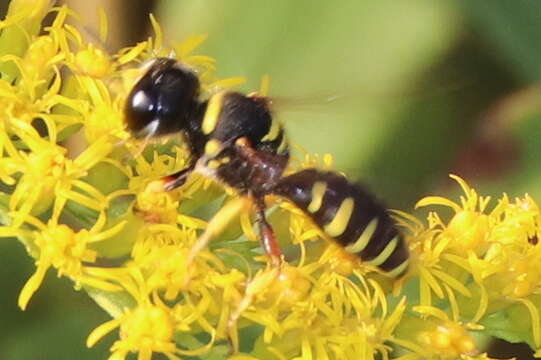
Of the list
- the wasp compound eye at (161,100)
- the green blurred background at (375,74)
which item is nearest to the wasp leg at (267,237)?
the wasp compound eye at (161,100)

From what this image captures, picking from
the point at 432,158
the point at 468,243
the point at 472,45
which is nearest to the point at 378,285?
the point at 468,243

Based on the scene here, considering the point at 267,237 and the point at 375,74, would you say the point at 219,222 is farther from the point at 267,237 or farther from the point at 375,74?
the point at 375,74

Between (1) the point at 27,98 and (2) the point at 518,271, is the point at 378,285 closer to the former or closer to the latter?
(2) the point at 518,271

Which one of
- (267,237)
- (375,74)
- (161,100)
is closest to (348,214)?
(267,237)

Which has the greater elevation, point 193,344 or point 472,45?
point 472,45

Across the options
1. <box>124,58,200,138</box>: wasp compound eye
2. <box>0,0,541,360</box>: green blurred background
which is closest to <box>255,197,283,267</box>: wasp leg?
<box>124,58,200,138</box>: wasp compound eye

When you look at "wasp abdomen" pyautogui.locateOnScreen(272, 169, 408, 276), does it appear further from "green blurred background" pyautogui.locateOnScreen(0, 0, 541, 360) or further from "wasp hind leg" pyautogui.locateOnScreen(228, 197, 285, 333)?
"green blurred background" pyautogui.locateOnScreen(0, 0, 541, 360)
